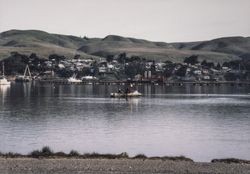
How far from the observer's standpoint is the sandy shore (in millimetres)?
23377

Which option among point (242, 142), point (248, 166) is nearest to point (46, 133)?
point (242, 142)

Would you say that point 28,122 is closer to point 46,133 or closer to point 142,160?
point 46,133

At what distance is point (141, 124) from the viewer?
60.5 meters

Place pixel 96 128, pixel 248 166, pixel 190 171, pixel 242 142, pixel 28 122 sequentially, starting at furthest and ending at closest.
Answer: pixel 28 122
pixel 96 128
pixel 242 142
pixel 248 166
pixel 190 171

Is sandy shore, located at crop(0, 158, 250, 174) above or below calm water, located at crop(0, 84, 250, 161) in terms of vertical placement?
above

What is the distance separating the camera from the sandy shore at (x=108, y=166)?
76.7 feet

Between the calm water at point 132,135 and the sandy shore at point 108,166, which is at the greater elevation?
the sandy shore at point 108,166

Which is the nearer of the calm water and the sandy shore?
the sandy shore

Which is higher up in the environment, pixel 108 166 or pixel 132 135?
pixel 108 166

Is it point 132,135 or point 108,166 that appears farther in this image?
point 132,135

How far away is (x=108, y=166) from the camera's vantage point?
969 inches

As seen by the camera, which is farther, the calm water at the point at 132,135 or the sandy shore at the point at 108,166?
the calm water at the point at 132,135

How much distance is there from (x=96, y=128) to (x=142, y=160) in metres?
27.6

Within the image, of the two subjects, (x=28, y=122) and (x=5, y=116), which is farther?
(x=5, y=116)
